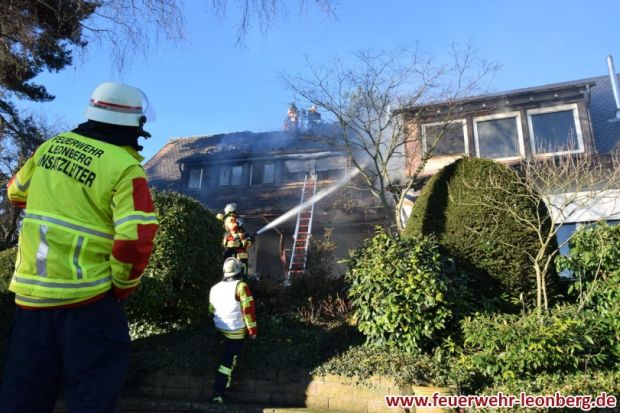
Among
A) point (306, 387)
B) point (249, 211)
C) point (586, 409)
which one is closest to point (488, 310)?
point (586, 409)

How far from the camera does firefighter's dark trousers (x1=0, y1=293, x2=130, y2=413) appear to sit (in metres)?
1.98

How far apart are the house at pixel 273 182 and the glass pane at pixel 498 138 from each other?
4225mm

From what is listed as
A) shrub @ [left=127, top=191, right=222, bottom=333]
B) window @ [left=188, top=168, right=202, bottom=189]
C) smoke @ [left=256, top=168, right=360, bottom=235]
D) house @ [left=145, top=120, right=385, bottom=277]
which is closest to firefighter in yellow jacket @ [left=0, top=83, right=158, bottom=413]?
shrub @ [left=127, top=191, right=222, bottom=333]

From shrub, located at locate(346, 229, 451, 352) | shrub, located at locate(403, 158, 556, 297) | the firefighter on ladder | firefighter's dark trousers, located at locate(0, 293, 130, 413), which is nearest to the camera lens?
firefighter's dark trousers, located at locate(0, 293, 130, 413)

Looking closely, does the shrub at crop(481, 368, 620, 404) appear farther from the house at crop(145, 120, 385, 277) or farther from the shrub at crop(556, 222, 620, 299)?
the house at crop(145, 120, 385, 277)

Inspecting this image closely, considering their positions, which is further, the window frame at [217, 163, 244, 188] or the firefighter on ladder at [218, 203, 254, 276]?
the window frame at [217, 163, 244, 188]

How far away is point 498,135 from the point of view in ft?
47.4

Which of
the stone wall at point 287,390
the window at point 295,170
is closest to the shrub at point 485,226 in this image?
the stone wall at point 287,390

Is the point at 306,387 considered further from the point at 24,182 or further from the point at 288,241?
the point at 288,241

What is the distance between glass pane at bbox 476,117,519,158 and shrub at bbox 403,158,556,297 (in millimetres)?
8190

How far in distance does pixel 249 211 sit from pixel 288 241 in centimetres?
180

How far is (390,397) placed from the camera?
436 centimetres

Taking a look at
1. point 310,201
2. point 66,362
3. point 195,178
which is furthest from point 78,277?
point 195,178

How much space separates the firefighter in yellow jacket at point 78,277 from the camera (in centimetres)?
201
